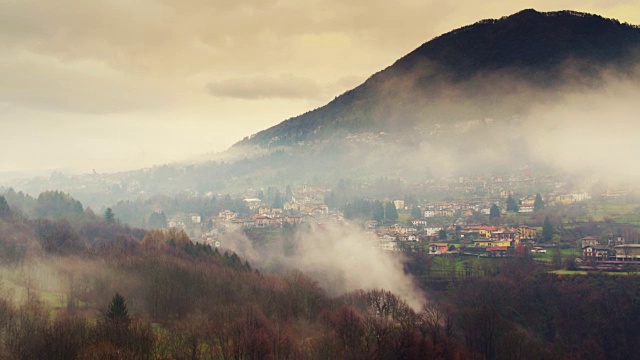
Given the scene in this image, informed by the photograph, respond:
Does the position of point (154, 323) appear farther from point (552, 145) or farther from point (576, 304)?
point (552, 145)

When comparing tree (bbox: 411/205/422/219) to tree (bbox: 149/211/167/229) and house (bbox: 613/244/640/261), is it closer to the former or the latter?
tree (bbox: 149/211/167/229)

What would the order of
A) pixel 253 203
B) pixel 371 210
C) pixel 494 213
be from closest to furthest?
pixel 494 213, pixel 371 210, pixel 253 203

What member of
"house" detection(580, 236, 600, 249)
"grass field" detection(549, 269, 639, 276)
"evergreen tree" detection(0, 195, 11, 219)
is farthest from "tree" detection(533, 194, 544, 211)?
"evergreen tree" detection(0, 195, 11, 219)

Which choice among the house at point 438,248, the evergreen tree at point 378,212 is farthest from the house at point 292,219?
the house at point 438,248

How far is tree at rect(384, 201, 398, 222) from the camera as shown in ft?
468

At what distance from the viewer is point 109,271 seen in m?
61.0

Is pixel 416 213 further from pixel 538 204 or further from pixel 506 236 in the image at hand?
pixel 506 236

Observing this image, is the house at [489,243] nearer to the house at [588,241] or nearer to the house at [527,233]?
the house at [527,233]

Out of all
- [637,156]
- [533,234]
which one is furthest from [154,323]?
[637,156]

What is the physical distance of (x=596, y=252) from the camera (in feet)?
274

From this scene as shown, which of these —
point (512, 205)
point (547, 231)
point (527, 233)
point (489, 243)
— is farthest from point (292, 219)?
point (547, 231)

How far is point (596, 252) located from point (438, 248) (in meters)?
23.5

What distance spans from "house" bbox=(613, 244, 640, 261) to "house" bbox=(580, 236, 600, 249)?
14.6 feet

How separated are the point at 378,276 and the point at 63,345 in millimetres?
59288
